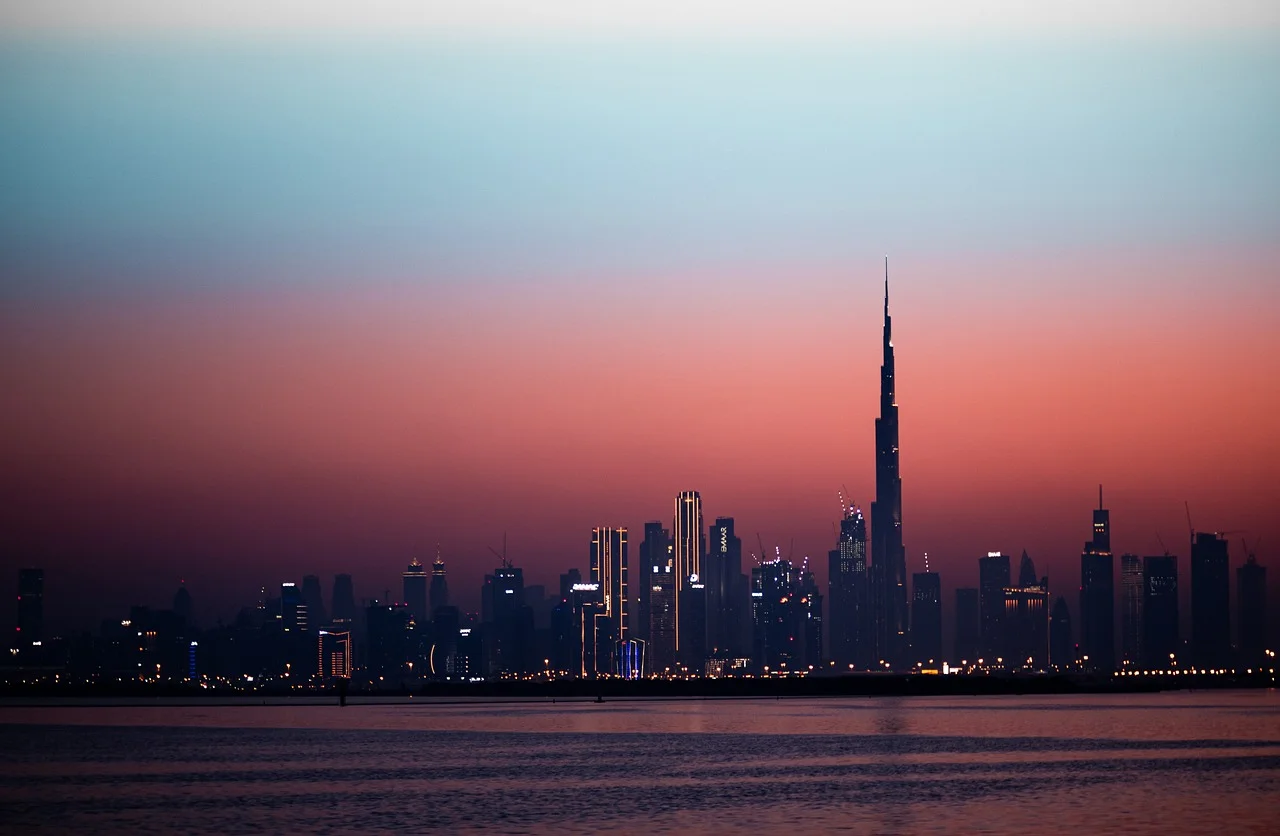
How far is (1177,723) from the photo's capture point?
17412 cm

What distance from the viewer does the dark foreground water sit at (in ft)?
215

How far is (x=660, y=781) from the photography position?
8706cm

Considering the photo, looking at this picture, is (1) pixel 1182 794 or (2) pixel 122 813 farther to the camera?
(1) pixel 1182 794

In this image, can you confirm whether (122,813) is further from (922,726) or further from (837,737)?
(922,726)

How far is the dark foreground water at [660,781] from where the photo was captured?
2576 inches

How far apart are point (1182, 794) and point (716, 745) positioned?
56.5 m

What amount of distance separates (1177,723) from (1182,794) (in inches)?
4123

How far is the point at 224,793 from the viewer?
82.2 m

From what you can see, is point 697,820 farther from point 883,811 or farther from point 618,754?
point 618,754

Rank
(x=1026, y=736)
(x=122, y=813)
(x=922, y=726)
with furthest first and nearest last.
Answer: (x=922, y=726)
(x=1026, y=736)
(x=122, y=813)

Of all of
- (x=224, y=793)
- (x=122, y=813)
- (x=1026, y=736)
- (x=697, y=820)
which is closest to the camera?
(x=697, y=820)

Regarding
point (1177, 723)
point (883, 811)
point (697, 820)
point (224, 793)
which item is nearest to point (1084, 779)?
point (883, 811)

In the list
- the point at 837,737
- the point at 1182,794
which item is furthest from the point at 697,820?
the point at 837,737

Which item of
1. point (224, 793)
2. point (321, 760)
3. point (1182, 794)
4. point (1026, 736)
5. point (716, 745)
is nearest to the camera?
point (1182, 794)
